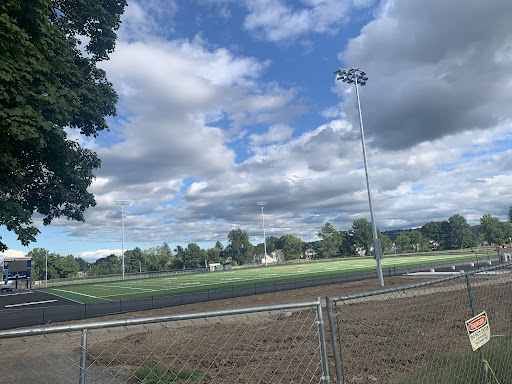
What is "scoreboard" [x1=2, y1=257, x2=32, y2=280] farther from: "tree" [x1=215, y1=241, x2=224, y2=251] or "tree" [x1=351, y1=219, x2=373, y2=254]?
"tree" [x1=215, y1=241, x2=224, y2=251]

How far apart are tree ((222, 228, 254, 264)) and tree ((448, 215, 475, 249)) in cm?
8661

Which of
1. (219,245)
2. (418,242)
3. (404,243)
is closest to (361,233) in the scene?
(404,243)

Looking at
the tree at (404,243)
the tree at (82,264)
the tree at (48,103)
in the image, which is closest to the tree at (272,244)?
the tree at (404,243)

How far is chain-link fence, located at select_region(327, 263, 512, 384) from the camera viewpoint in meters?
4.85

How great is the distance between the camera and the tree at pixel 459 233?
447ft

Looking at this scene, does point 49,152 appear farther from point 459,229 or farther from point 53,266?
point 459,229

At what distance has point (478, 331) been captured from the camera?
4.25 metres

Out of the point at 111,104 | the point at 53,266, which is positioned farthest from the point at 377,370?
the point at 53,266

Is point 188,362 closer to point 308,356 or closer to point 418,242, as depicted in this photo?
point 308,356

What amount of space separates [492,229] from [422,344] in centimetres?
15457

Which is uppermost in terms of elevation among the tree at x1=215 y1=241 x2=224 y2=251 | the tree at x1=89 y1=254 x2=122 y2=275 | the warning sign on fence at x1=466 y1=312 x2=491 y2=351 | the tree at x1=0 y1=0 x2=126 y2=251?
the tree at x1=0 y1=0 x2=126 y2=251

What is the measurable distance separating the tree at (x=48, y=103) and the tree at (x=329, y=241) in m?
132

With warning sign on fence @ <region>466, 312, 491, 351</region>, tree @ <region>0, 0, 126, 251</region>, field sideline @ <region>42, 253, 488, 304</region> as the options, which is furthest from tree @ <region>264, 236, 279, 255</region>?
warning sign on fence @ <region>466, 312, 491, 351</region>

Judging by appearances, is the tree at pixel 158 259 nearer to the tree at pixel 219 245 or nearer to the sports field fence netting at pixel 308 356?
the tree at pixel 219 245
